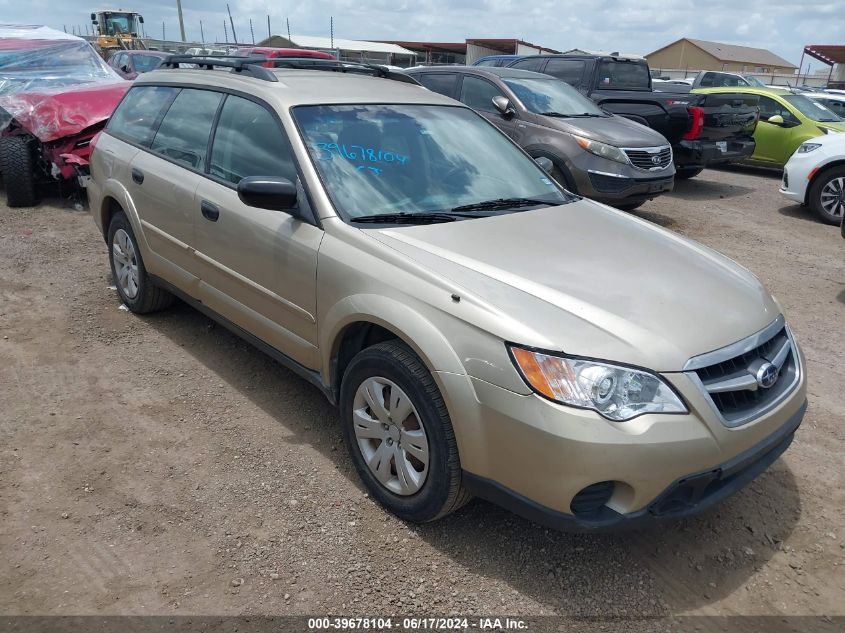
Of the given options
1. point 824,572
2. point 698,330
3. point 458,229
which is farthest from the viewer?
point 458,229

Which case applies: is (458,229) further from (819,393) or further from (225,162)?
(819,393)

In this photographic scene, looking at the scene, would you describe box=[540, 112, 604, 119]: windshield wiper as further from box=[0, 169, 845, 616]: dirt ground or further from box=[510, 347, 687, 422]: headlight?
box=[510, 347, 687, 422]: headlight

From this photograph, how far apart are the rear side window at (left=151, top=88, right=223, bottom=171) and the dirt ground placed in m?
1.27

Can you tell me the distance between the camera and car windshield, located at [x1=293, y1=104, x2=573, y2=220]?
322 centimetres

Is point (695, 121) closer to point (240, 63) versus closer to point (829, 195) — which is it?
point (829, 195)

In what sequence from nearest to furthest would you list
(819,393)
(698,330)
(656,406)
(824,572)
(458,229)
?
1. (656,406)
2. (698,330)
3. (824,572)
4. (458,229)
5. (819,393)

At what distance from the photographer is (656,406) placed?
91.0 inches

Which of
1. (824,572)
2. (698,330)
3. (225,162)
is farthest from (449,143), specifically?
(824,572)

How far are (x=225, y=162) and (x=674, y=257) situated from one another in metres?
2.41

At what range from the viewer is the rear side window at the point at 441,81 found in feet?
29.7

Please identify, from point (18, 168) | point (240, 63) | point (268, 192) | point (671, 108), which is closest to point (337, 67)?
point (240, 63)

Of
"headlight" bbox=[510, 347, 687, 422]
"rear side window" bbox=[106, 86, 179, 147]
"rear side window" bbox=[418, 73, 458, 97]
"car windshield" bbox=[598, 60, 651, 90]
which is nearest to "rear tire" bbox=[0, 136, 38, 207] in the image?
"rear side window" bbox=[106, 86, 179, 147]

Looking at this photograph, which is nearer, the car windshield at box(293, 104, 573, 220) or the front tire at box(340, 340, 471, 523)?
the front tire at box(340, 340, 471, 523)

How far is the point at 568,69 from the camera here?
1120cm
